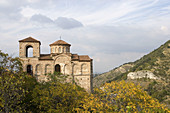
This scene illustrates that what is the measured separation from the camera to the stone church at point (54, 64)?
1374 inches

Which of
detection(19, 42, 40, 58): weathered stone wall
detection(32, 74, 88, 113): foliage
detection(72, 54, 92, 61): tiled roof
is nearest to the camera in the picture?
detection(32, 74, 88, 113): foliage

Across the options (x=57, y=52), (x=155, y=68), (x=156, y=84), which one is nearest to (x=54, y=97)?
(x=57, y=52)

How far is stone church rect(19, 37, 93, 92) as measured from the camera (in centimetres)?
3491

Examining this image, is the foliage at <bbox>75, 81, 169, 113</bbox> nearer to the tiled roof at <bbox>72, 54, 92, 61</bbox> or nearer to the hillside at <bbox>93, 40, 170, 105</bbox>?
the tiled roof at <bbox>72, 54, 92, 61</bbox>

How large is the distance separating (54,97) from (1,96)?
757 cm

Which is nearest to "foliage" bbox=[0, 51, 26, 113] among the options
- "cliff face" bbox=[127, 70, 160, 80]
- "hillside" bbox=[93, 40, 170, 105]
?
"hillside" bbox=[93, 40, 170, 105]

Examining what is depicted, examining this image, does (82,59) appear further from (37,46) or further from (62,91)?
(62,91)

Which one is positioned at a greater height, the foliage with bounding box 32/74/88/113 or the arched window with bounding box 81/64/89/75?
the arched window with bounding box 81/64/89/75

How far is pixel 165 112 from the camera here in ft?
50.2

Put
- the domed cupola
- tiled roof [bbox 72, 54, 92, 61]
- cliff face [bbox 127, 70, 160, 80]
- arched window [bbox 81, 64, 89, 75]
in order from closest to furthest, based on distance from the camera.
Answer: arched window [bbox 81, 64, 89, 75] < tiled roof [bbox 72, 54, 92, 61] < the domed cupola < cliff face [bbox 127, 70, 160, 80]

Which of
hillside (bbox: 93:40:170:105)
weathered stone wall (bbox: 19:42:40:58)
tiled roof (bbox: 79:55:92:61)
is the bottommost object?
hillside (bbox: 93:40:170:105)

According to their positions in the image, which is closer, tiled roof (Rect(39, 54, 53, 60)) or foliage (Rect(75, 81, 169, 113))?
foliage (Rect(75, 81, 169, 113))

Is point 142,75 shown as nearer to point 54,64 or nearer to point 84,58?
point 84,58

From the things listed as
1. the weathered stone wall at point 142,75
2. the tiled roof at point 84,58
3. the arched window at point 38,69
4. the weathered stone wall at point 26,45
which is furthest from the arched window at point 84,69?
the weathered stone wall at point 142,75
